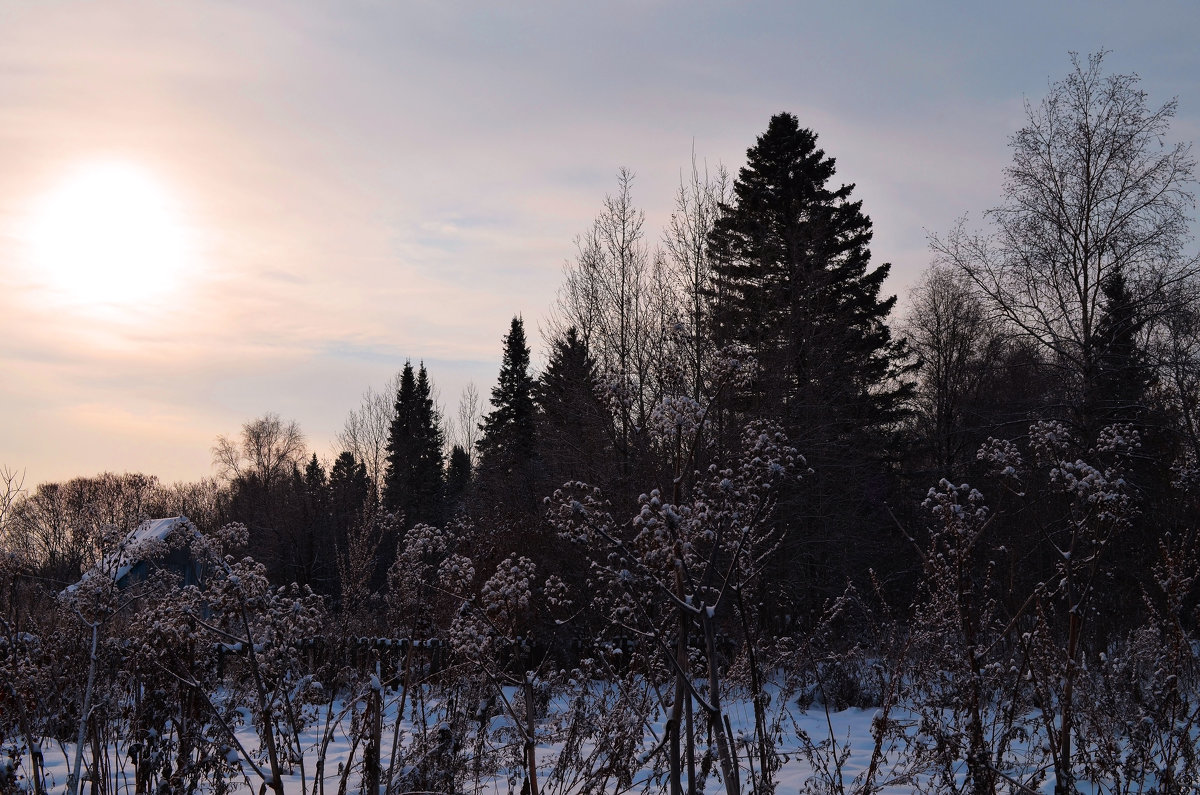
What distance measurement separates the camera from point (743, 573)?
537 cm

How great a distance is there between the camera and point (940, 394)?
94.1 feet

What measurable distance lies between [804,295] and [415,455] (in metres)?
27.2

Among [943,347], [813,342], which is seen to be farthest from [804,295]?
[943,347]

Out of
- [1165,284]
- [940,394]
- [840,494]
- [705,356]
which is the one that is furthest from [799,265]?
[940,394]

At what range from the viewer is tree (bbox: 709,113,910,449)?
17.6 m

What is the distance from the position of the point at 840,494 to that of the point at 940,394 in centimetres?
1299

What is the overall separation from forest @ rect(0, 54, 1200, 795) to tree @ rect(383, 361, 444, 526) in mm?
6647

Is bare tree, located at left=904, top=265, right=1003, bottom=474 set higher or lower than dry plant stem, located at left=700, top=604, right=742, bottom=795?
higher

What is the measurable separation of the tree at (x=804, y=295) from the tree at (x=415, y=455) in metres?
22.3

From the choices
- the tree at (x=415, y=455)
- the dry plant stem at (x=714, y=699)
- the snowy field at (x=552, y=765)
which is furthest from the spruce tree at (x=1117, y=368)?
the tree at (x=415, y=455)

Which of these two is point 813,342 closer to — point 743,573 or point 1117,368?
point 1117,368

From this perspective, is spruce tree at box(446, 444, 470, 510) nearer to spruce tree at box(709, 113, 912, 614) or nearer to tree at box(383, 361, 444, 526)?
tree at box(383, 361, 444, 526)

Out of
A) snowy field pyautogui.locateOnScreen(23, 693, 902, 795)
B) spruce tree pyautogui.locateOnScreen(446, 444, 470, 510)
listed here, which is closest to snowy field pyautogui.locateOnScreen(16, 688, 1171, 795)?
snowy field pyautogui.locateOnScreen(23, 693, 902, 795)

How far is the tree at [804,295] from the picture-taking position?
1756cm
